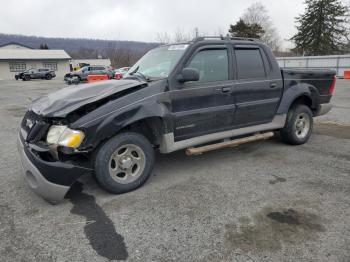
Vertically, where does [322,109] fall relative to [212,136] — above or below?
above

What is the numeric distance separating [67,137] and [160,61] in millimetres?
1901

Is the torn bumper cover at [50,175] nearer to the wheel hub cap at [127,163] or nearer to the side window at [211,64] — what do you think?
the wheel hub cap at [127,163]

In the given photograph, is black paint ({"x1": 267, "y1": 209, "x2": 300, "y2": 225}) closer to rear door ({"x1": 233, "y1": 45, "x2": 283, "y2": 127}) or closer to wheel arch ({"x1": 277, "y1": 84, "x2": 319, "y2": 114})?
rear door ({"x1": 233, "y1": 45, "x2": 283, "y2": 127})

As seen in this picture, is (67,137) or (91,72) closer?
(67,137)

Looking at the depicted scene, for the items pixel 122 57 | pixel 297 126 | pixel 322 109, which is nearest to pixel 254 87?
pixel 297 126

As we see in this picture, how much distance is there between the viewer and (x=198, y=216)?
10.3 feet

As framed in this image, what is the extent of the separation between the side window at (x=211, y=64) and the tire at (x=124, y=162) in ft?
4.28

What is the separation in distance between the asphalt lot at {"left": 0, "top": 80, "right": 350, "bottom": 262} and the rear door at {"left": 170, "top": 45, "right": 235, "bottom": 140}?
0.70 meters

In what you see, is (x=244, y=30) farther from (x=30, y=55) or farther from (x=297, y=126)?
(x=297, y=126)

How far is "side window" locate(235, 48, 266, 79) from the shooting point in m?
4.61

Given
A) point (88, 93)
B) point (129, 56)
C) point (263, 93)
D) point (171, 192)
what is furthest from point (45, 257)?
point (129, 56)

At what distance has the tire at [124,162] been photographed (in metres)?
3.43

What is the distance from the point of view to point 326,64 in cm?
2714

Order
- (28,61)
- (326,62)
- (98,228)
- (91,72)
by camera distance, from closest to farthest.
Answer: (98,228), (326,62), (91,72), (28,61)
